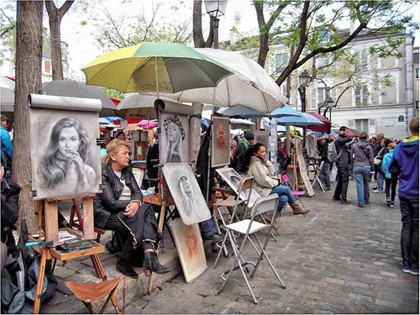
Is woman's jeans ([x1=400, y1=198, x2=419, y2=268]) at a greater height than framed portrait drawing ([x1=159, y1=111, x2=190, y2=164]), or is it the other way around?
framed portrait drawing ([x1=159, y1=111, x2=190, y2=164])

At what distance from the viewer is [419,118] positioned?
3.74m

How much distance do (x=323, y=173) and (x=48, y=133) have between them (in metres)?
9.42

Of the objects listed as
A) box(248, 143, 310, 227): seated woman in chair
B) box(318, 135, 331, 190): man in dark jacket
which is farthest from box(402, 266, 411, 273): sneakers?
box(318, 135, 331, 190): man in dark jacket

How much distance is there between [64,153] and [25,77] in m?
1.75

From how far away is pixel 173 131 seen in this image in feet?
12.7

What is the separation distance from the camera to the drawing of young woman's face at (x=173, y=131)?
382 cm

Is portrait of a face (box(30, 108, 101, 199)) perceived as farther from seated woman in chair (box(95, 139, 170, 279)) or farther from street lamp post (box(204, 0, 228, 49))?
street lamp post (box(204, 0, 228, 49))

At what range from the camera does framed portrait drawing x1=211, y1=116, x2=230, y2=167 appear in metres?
4.57

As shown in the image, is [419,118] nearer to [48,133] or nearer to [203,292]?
[203,292]

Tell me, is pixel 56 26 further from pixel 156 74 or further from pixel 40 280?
pixel 40 280

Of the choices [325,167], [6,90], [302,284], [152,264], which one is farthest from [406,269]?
[325,167]

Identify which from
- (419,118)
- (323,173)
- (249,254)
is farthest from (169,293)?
(323,173)

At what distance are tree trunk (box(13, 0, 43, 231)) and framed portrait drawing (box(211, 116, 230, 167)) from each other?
7.27ft

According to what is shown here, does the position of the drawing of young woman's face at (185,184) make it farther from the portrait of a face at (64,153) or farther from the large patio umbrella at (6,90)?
the large patio umbrella at (6,90)
